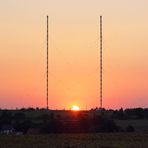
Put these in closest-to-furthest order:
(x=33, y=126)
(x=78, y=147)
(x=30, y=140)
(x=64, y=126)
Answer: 1. (x=78, y=147)
2. (x=30, y=140)
3. (x=64, y=126)
4. (x=33, y=126)

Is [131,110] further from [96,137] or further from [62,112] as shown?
[96,137]

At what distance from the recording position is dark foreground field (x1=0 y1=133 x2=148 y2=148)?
119 feet

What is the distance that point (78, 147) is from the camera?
1395 inches

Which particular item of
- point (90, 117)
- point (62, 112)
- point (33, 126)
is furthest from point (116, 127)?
point (62, 112)

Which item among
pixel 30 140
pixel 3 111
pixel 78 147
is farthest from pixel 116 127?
pixel 3 111

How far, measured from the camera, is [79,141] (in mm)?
38562

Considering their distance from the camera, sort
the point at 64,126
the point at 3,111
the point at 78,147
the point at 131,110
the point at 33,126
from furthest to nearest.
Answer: the point at 131,110
the point at 3,111
the point at 33,126
the point at 64,126
the point at 78,147

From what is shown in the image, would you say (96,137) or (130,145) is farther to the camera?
(96,137)

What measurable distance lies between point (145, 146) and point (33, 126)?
808 inches

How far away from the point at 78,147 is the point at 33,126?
20716 mm

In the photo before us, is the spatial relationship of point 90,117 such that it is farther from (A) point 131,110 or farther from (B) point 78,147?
(A) point 131,110

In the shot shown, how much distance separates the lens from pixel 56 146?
35844 millimetres

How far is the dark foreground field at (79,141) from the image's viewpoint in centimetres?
3634

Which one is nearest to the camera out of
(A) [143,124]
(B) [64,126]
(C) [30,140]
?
(C) [30,140]
